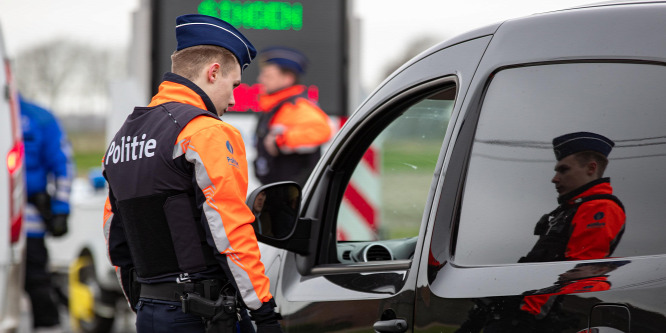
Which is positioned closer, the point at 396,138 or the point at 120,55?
the point at 396,138

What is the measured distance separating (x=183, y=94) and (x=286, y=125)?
3.93 metres

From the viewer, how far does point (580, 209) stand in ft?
7.32

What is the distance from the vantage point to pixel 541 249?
88.0 inches

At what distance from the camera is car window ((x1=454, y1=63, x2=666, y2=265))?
208 cm

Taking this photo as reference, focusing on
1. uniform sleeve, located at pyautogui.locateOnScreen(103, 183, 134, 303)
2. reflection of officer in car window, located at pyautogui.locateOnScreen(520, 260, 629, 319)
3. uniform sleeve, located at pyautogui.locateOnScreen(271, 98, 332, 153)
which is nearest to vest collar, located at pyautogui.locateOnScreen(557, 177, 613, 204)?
reflection of officer in car window, located at pyautogui.locateOnScreen(520, 260, 629, 319)

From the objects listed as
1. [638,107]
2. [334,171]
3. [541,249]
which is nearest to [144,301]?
[334,171]

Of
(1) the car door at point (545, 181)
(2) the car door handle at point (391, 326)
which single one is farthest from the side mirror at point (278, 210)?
(1) the car door at point (545, 181)

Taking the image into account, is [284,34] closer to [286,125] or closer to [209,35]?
[286,125]

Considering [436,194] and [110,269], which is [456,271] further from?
[110,269]

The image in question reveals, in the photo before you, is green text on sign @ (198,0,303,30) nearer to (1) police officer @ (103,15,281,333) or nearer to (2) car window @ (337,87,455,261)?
(2) car window @ (337,87,455,261)

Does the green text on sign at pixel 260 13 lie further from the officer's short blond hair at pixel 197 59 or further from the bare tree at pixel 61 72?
the bare tree at pixel 61 72

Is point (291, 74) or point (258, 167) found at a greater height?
point (291, 74)

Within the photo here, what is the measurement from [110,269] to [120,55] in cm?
2392

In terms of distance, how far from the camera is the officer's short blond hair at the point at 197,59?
3090mm
